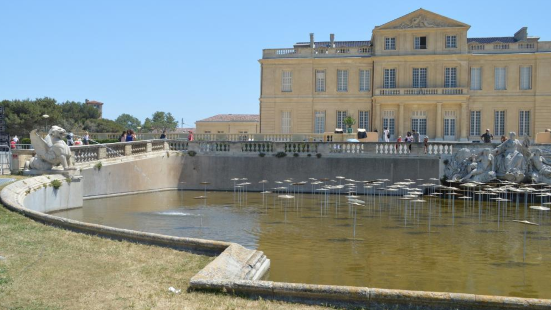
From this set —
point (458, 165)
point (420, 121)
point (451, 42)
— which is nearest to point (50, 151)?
point (458, 165)

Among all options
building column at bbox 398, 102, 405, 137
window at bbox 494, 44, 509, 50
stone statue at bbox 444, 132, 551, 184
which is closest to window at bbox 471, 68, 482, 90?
window at bbox 494, 44, 509, 50

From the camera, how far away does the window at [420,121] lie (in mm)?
45406

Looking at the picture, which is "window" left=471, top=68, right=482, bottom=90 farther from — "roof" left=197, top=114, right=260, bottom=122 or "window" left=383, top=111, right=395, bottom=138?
"roof" left=197, top=114, right=260, bottom=122

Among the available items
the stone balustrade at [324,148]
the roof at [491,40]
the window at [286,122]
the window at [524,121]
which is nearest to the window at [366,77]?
the window at [286,122]

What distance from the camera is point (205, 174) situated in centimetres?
3075

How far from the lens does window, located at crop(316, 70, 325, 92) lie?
4650 centimetres

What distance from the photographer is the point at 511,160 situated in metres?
26.0

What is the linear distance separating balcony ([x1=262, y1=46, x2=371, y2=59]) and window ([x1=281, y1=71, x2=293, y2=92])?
1477 mm

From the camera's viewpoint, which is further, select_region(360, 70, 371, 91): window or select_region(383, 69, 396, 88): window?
select_region(360, 70, 371, 91): window

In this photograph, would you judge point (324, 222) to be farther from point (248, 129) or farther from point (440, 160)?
point (248, 129)

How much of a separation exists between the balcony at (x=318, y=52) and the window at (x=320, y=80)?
4.58 ft

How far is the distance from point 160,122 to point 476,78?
89765 mm

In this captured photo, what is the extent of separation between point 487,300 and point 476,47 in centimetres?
4154

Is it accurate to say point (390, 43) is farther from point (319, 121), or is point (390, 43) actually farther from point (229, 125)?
point (229, 125)
